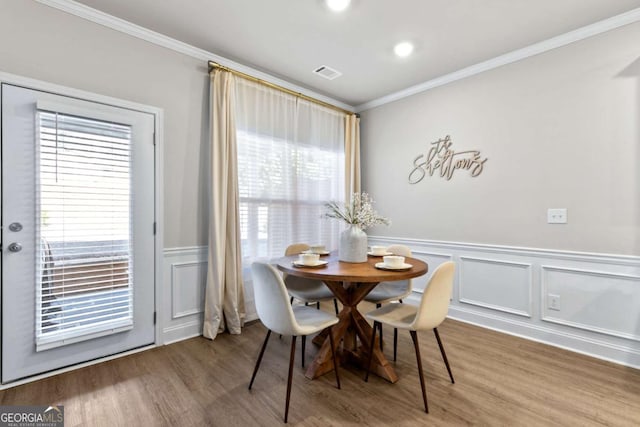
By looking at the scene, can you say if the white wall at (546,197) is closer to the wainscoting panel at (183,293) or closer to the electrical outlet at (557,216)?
the electrical outlet at (557,216)

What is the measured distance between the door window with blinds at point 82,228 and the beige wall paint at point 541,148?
3080 mm

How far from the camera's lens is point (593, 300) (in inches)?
101

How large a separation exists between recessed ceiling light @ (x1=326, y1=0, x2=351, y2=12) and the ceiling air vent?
3.09 ft

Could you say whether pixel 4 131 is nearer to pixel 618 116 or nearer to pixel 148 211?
pixel 148 211

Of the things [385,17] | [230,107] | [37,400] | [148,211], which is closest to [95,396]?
[37,400]

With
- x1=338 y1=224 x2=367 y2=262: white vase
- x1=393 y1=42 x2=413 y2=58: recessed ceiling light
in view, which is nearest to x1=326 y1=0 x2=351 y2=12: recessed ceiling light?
x1=393 y1=42 x2=413 y2=58: recessed ceiling light

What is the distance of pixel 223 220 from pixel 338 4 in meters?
2.04

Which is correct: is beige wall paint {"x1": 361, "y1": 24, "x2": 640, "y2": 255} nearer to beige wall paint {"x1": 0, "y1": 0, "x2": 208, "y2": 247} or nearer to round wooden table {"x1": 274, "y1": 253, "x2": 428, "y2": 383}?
round wooden table {"x1": 274, "y1": 253, "x2": 428, "y2": 383}

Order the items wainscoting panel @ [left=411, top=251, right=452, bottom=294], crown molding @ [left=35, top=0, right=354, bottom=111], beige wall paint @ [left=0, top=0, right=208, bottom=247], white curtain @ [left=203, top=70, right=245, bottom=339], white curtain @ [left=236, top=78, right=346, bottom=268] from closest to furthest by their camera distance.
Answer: beige wall paint @ [left=0, top=0, right=208, bottom=247] < crown molding @ [left=35, top=0, right=354, bottom=111] < white curtain @ [left=203, top=70, right=245, bottom=339] < white curtain @ [left=236, top=78, right=346, bottom=268] < wainscoting panel @ [left=411, top=251, right=452, bottom=294]

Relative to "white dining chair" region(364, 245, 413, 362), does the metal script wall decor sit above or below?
above

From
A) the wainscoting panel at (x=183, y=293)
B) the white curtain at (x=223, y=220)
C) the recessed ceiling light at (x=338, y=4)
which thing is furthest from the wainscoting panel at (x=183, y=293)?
the recessed ceiling light at (x=338, y=4)

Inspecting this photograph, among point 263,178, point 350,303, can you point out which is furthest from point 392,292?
point 263,178

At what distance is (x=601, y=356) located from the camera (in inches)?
98.7

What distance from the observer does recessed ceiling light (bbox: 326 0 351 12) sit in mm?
2216
